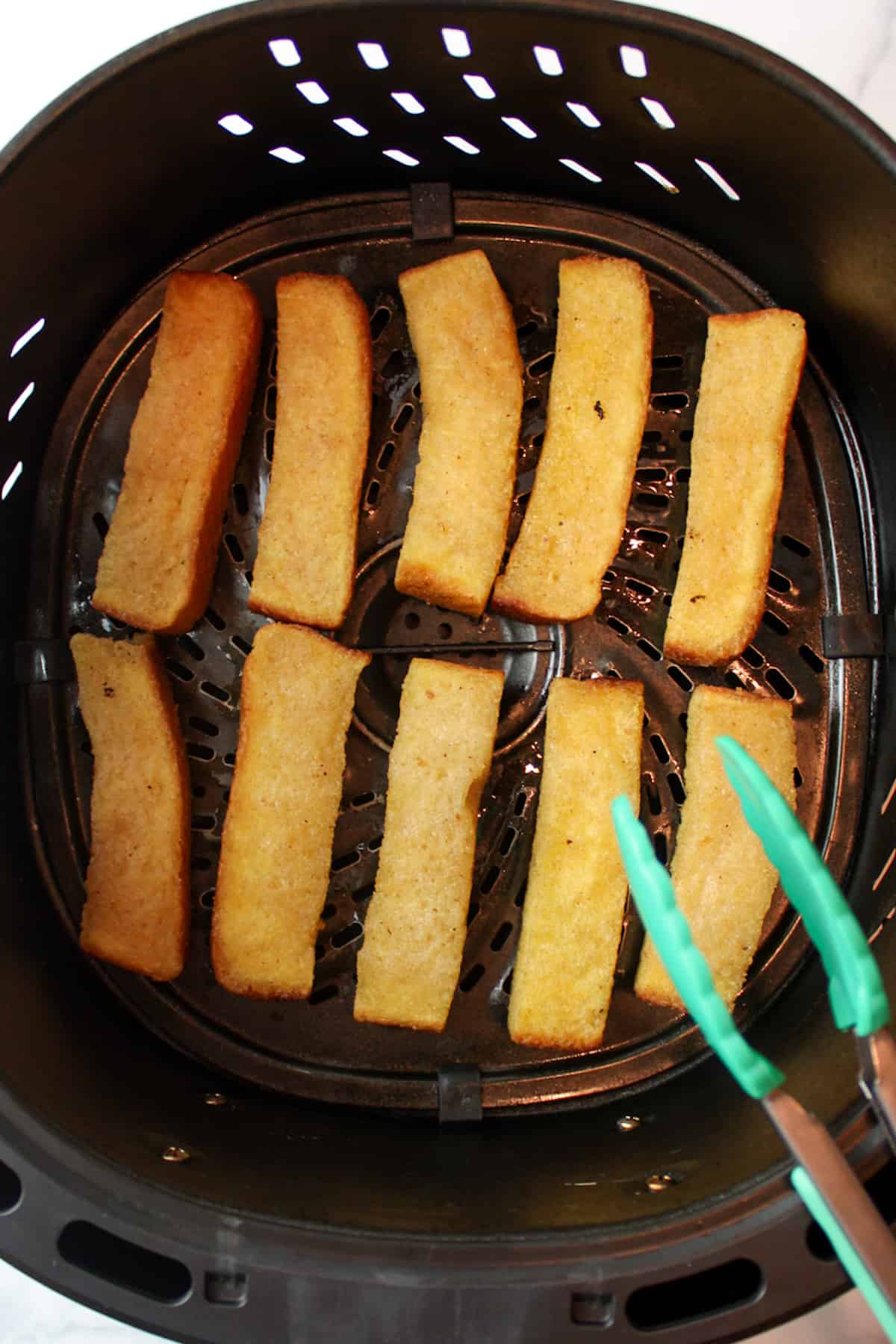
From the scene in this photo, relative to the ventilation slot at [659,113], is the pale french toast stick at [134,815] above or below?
below

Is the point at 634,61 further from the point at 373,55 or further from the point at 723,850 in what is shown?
the point at 723,850

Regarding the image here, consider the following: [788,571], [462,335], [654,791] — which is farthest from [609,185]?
[654,791]

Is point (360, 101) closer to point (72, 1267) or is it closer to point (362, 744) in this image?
point (362, 744)

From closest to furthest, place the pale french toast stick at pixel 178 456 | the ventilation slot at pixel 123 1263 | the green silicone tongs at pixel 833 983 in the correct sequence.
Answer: the green silicone tongs at pixel 833 983, the ventilation slot at pixel 123 1263, the pale french toast stick at pixel 178 456

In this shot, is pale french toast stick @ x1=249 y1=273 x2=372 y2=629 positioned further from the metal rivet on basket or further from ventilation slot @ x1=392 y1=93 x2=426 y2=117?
the metal rivet on basket

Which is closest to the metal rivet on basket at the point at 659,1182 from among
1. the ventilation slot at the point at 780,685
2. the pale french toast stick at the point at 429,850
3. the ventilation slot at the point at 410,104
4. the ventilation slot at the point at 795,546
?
the pale french toast stick at the point at 429,850

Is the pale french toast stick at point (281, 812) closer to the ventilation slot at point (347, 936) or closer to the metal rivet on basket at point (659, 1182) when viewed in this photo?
the ventilation slot at point (347, 936)
